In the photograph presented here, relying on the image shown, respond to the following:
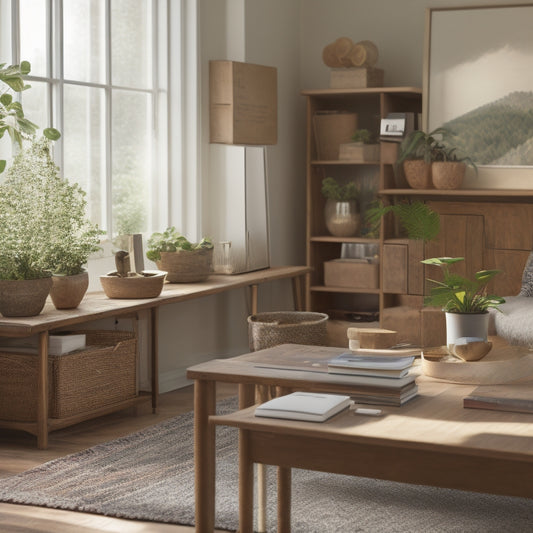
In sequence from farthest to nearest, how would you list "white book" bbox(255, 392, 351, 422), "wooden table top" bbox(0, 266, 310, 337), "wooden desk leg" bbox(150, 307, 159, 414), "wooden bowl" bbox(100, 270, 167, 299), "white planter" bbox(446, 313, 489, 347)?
1. "wooden desk leg" bbox(150, 307, 159, 414)
2. "wooden bowl" bbox(100, 270, 167, 299)
3. "wooden table top" bbox(0, 266, 310, 337)
4. "white planter" bbox(446, 313, 489, 347)
5. "white book" bbox(255, 392, 351, 422)

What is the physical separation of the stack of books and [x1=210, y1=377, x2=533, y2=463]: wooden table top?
1.3 inches

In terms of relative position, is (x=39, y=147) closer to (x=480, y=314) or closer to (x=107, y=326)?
(x=107, y=326)

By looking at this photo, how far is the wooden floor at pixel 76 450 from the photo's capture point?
322 centimetres

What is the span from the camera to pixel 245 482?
258 cm

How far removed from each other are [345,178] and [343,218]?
46cm

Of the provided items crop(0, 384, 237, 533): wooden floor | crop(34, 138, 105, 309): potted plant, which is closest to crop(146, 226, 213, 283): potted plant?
crop(0, 384, 237, 533): wooden floor

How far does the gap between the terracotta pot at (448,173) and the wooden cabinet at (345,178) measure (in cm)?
30

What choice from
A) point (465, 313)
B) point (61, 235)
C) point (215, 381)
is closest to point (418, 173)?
point (61, 235)

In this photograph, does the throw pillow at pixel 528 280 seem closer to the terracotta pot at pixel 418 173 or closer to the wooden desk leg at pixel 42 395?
the terracotta pot at pixel 418 173

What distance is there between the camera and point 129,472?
3811 millimetres

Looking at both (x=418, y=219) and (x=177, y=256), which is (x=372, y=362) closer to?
(x=177, y=256)

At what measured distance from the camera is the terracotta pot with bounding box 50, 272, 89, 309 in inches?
170

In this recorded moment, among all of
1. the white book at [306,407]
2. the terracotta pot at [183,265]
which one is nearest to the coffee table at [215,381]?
the white book at [306,407]

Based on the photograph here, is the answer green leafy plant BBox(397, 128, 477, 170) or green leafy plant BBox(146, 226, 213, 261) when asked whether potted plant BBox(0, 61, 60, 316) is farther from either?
green leafy plant BBox(397, 128, 477, 170)
